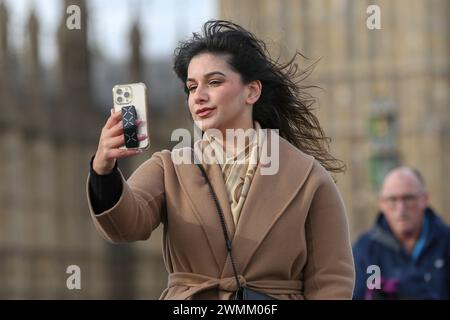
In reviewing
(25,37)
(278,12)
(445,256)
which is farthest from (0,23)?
(445,256)

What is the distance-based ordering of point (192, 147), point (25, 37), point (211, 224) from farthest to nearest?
point (25, 37), point (192, 147), point (211, 224)

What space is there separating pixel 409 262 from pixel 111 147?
3950mm

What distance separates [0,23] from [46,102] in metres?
5.06

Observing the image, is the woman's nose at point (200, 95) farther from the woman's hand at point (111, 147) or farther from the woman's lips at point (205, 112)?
the woman's hand at point (111, 147)

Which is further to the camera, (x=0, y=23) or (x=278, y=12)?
(x=278, y=12)

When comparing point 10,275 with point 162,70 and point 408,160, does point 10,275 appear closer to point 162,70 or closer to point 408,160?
point 408,160

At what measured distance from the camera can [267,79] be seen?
423 centimetres

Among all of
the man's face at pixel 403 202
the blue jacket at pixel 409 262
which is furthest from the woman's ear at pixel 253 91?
the man's face at pixel 403 202

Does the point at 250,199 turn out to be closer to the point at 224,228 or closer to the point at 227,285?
the point at 224,228

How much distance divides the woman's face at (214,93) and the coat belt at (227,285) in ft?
1.27

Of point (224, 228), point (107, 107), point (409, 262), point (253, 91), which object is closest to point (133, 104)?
point (224, 228)

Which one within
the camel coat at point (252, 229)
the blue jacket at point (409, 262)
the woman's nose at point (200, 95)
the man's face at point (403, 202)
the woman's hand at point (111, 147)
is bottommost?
the blue jacket at point (409, 262)

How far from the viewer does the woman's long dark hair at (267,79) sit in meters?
4.11

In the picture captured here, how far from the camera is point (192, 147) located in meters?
4.16
